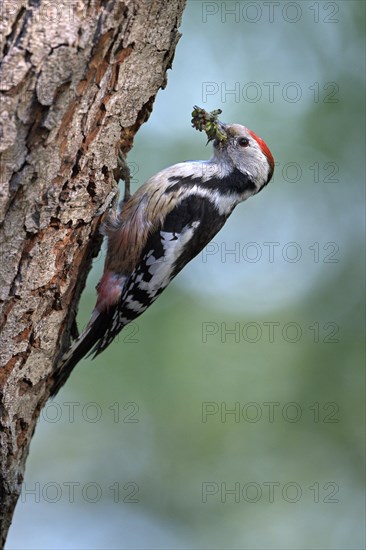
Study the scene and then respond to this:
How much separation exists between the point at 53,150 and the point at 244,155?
2109 mm

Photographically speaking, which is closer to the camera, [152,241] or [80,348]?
[80,348]

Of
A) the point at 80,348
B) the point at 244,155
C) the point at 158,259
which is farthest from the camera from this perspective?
the point at 244,155

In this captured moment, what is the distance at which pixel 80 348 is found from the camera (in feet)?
11.8

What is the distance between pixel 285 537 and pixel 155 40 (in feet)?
19.7

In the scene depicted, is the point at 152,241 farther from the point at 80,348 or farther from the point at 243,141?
the point at 243,141

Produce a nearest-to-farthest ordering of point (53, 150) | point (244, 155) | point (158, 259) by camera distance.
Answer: point (53, 150)
point (158, 259)
point (244, 155)

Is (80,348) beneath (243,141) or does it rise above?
beneath

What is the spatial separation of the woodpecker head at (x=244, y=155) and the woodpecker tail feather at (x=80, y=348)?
4.21 feet

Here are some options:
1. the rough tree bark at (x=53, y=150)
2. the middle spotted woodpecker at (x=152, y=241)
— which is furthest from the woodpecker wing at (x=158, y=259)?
the rough tree bark at (x=53, y=150)

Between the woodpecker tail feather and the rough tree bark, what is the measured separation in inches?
4.7

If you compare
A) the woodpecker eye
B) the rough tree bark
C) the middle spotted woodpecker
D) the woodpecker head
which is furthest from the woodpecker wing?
the rough tree bark

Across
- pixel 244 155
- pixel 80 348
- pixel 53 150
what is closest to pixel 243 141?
pixel 244 155

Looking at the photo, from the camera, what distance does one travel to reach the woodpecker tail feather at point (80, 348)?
11.1ft

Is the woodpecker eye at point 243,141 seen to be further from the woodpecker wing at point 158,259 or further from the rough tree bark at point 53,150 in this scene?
the rough tree bark at point 53,150
